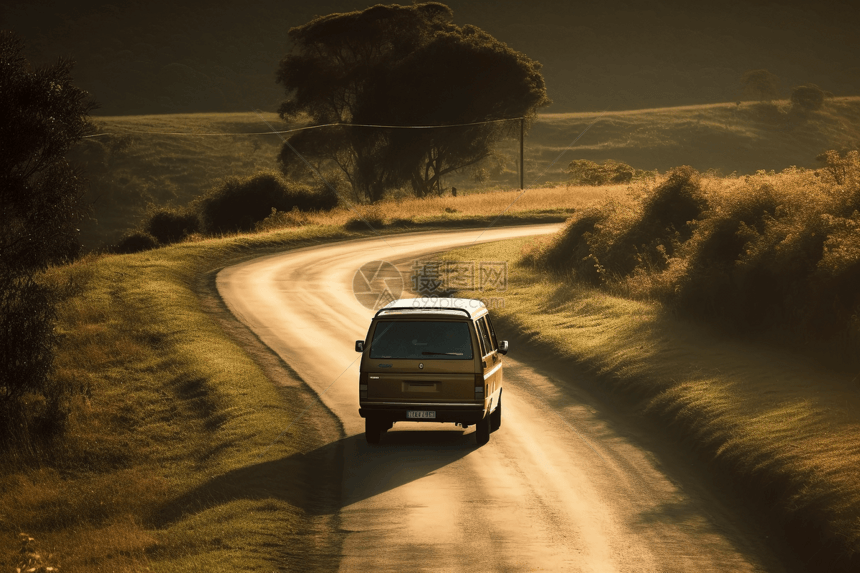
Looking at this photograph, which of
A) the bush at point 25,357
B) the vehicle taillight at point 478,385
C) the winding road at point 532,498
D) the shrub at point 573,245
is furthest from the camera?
the shrub at point 573,245

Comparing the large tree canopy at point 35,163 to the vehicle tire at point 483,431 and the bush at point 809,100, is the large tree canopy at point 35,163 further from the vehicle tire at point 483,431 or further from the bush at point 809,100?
the bush at point 809,100

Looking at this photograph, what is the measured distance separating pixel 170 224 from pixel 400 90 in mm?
20494

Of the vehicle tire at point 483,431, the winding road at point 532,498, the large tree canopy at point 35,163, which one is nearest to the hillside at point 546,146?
the large tree canopy at point 35,163

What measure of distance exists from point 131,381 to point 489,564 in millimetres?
14150

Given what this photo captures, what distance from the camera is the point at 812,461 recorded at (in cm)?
1291

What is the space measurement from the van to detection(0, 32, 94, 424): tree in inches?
Answer: 418

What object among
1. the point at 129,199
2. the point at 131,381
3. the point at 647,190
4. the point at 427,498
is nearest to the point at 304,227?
the point at 647,190

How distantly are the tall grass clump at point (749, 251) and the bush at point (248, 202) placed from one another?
29.5 meters

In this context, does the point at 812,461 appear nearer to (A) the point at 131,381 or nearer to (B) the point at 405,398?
(B) the point at 405,398

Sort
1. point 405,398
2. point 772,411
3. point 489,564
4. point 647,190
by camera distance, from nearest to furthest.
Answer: point 489,564 → point 405,398 → point 772,411 → point 647,190

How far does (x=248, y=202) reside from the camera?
193ft

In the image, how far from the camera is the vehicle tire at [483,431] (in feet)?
49.8

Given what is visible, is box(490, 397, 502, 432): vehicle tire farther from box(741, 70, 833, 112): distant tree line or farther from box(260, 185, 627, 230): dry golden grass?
box(741, 70, 833, 112): distant tree line

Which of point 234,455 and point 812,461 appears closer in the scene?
point 812,461
